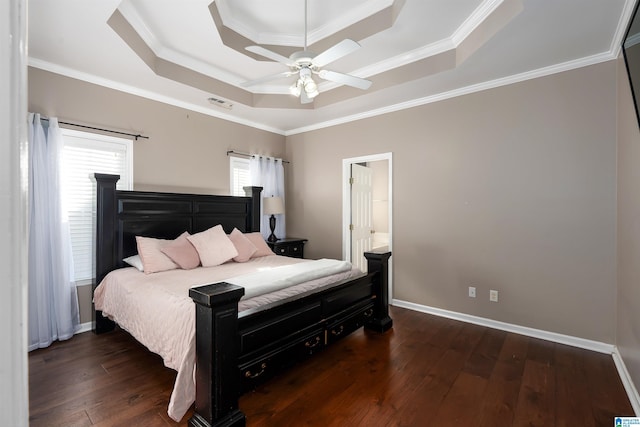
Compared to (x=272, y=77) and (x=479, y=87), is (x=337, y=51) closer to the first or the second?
(x=272, y=77)

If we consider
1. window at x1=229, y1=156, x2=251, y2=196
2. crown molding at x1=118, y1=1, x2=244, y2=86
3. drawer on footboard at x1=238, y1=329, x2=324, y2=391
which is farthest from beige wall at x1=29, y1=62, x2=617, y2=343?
drawer on footboard at x1=238, y1=329, x2=324, y2=391

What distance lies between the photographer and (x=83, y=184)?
3.26 meters

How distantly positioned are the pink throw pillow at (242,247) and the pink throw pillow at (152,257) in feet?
2.38

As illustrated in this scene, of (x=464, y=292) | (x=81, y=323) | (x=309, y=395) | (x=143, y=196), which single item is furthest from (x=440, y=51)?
(x=81, y=323)

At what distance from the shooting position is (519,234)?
3.24m

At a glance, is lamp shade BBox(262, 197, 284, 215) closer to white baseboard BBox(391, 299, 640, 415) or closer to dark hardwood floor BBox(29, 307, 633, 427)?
white baseboard BBox(391, 299, 640, 415)

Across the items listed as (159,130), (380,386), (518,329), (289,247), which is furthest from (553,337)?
(159,130)

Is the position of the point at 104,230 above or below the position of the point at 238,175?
below

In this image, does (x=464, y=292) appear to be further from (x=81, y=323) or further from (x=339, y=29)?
(x=81, y=323)

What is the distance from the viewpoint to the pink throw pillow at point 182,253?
3.23m

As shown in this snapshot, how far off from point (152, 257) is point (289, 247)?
204cm

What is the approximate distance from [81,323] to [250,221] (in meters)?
2.26

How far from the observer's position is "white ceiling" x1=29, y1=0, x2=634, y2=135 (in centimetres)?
239

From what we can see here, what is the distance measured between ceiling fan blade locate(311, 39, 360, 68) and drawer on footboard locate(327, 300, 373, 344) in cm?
210
